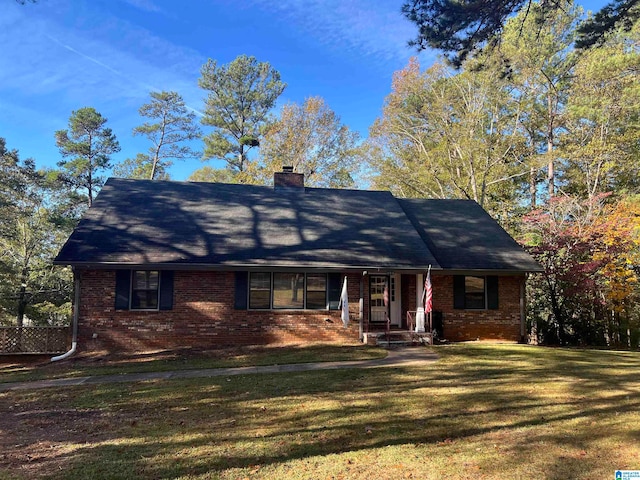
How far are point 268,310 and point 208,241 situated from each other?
9.02 feet

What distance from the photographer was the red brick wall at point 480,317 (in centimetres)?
1388

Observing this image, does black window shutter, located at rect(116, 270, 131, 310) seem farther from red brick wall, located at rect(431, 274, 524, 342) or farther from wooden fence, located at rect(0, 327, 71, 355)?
red brick wall, located at rect(431, 274, 524, 342)

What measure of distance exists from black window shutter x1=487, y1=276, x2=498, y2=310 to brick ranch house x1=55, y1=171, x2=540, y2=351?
0.11ft

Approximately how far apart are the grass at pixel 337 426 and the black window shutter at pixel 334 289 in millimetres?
4168

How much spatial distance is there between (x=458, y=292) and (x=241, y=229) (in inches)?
283

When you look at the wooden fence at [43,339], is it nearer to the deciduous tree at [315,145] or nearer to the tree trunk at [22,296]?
the tree trunk at [22,296]

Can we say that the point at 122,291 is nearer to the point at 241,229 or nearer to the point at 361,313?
the point at 241,229

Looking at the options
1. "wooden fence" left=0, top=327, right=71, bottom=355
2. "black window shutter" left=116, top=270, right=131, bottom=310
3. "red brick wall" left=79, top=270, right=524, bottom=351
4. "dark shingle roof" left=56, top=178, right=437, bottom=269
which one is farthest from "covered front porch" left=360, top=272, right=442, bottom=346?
"wooden fence" left=0, top=327, right=71, bottom=355

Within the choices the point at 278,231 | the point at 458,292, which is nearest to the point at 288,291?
the point at 278,231

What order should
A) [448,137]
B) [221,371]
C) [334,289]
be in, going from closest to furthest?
[221,371] → [334,289] → [448,137]

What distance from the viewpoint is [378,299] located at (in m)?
14.3

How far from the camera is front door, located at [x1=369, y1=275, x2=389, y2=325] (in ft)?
46.4

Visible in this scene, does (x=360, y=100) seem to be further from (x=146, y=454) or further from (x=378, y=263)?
(x=146, y=454)

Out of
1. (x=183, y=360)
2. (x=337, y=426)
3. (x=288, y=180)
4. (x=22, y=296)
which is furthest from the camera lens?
(x=22, y=296)
